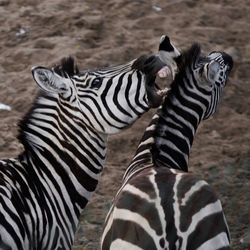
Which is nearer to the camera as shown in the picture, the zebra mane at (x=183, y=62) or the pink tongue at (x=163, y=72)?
the pink tongue at (x=163, y=72)

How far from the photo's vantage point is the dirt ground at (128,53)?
27.7ft

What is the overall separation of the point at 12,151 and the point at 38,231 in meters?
3.35

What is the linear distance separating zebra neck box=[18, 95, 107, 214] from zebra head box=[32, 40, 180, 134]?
9cm

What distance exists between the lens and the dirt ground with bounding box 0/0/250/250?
843 cm

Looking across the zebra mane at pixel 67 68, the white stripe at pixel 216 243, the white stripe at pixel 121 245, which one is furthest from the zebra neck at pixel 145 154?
the white stripe at pixel 216 243

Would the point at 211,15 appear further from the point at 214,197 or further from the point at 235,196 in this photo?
the point at 214,197

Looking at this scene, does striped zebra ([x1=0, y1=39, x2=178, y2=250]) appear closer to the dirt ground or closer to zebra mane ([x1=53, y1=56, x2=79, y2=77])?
zebra mane ([x1=53, y1=56, x2=79, y2=77])

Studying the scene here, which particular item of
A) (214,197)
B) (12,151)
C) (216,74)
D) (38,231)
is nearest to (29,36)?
(12,151)

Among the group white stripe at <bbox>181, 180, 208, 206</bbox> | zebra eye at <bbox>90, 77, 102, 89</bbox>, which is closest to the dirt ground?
zebra eye at <bbox>90, 77, 102, 89</bbox>

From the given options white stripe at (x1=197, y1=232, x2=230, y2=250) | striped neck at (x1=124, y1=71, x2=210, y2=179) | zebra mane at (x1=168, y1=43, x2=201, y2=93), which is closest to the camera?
white stripe at (x1=197, y1=232, x2=230, y2=250)

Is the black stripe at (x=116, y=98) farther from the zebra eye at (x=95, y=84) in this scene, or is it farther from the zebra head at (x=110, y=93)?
the zebra eye at (x=95, y=84)

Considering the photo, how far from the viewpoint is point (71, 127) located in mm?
5766

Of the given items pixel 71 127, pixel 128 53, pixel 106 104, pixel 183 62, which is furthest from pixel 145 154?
pixel 128 53

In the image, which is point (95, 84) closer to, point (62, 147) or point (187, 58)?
point (62, 147)
